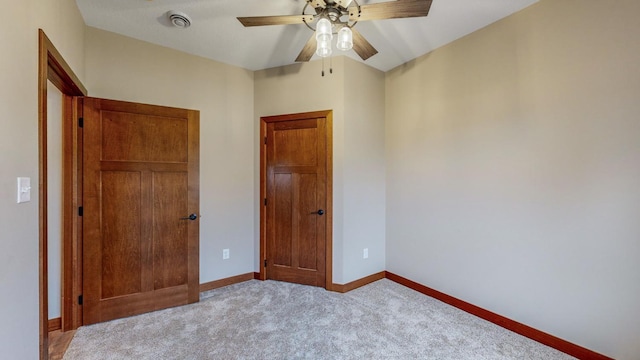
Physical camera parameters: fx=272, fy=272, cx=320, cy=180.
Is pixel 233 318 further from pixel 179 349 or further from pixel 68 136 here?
pixel 68 136

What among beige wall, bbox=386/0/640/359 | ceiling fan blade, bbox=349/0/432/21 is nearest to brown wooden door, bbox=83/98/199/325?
ceiling fan blade, bbox=349/0/432/21

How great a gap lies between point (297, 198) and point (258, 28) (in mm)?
1894

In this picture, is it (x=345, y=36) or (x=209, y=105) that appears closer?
(x=345, y=36)

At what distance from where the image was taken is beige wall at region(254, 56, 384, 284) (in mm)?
3199

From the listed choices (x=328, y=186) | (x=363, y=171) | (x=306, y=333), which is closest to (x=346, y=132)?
(x=363, y=171)

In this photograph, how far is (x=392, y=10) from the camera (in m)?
1.78

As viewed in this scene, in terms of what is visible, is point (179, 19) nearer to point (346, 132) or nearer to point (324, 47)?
point (324, 47)

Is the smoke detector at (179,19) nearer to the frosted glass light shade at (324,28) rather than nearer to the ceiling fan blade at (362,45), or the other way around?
the frosted glass light shade at (324,28)

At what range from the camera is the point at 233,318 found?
2578 millimetres
